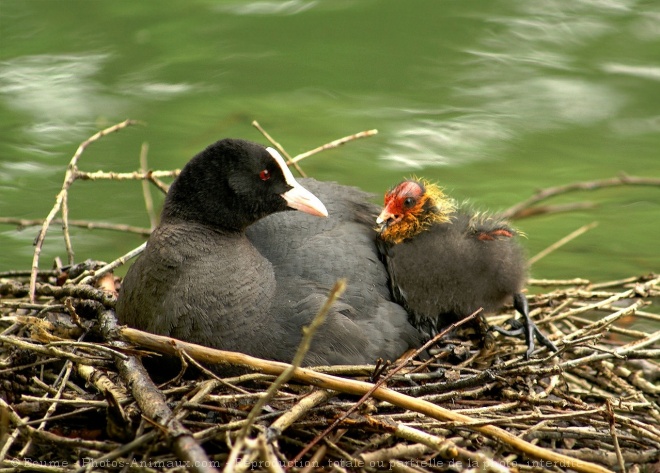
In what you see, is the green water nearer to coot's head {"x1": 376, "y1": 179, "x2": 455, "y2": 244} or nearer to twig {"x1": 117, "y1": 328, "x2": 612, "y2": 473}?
coot's head {"x1": 376, "y1": 179, "x2": 455, "y2": 244}

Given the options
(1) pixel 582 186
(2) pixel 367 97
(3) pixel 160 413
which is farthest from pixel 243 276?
(2) pixel 367 97

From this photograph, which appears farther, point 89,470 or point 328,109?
point 328,109

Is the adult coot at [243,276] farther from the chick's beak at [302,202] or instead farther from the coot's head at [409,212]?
the coot's head at [409,212]

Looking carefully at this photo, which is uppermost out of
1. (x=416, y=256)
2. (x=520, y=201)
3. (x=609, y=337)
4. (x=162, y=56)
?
(x=162, y=56)

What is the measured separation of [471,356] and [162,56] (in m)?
3.66

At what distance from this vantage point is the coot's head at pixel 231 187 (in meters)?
4.09

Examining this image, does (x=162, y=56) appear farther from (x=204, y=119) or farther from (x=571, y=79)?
(x=571, y=79)

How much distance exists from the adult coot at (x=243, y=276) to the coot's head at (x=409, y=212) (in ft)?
0.95

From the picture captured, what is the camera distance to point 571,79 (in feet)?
22.8

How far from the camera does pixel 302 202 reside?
165 inches

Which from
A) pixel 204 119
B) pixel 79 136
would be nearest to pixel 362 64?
pixel 204 119

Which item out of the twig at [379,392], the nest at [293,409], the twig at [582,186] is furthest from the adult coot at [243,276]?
the twig at [582,186]

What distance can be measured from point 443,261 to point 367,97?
2.70m

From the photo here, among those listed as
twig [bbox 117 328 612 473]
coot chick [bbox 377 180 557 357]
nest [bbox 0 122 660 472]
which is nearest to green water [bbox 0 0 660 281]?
coot chick [bbox 377 180 557 357]
